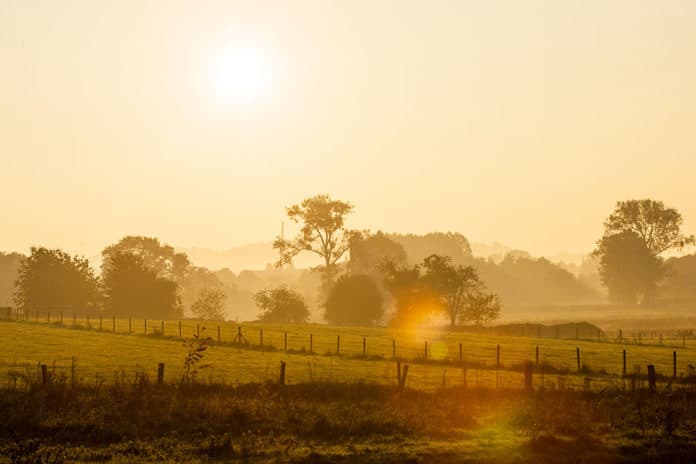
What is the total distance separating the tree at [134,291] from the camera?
143 metres

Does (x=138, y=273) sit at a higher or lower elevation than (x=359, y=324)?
higher

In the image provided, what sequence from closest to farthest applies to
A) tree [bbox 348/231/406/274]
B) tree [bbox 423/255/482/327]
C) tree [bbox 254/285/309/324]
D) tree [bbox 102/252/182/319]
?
tree [bbox 423/255/482/327]
tree [bbox 254/285/309/324]
tree [bbox 102/252/182/319]
tree [bbox 348/231/406/274]

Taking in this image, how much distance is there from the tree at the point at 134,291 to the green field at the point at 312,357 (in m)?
42.2

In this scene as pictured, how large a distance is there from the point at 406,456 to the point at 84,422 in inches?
468

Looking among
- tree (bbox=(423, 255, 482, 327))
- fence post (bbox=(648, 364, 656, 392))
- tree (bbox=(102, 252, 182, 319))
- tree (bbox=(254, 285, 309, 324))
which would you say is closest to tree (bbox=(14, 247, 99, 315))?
tree (bbox=(102, 252, 182, 319))

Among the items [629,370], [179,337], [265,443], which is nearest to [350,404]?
[265,443]

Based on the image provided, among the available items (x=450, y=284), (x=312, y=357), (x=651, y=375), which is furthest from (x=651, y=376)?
(x=450, y=284)

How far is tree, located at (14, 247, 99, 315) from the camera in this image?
14312 centimetres

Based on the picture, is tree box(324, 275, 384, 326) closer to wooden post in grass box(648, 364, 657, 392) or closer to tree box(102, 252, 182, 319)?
tree box(102, 252, 182, 319)

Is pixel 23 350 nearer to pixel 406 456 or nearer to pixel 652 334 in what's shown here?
pixel 406 456

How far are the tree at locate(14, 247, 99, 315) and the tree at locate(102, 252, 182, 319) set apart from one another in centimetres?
422

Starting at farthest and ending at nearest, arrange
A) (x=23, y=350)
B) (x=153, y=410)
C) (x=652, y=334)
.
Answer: (x=652, y=334)
(x=23, y=350)
(x=153, y=410)

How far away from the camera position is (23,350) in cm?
6325

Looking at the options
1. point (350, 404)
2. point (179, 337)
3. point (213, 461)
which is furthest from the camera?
point (179, 337)
